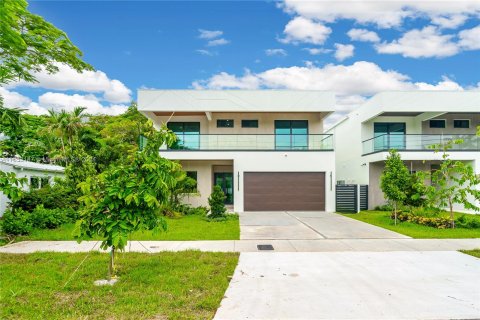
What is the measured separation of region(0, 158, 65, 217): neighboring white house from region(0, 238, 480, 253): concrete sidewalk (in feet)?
23.5

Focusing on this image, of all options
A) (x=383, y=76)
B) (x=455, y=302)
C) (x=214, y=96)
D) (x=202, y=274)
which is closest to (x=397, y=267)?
(x=455, y=302)

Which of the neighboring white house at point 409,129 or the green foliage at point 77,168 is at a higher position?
the neighboring white house at point 409,129

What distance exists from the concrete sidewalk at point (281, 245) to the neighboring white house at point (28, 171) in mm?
7148

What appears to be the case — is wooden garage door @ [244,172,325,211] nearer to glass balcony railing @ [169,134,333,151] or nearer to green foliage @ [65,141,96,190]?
glass balcony railing @ [169,134,333,151]

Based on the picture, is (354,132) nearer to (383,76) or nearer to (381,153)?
(381,153)

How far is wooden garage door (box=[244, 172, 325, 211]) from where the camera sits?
17453 mm

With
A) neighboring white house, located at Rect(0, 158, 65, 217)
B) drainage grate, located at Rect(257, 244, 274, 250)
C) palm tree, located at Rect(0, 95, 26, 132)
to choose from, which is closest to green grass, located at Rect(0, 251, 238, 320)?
drainage grate, located at Rect(257, 244, 274, 250)

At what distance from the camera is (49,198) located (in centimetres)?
1311

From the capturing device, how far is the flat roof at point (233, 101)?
17.6m

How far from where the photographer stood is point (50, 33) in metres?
8.39

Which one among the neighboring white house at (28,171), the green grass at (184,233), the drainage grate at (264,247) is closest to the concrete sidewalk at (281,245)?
the drainage grate at (264,247)

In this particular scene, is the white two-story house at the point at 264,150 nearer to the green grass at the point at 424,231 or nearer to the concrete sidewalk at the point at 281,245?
the green grass at the point at 424,231

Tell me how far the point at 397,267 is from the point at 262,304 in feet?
11.1

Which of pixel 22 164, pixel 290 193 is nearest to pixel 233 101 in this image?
pixel 290 193
